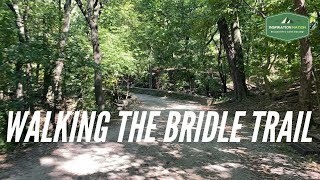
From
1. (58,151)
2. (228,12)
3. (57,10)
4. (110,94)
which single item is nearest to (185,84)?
(110,94)

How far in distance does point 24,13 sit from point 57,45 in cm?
187

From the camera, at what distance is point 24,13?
962 centimetres

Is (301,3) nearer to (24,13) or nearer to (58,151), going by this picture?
(58,151)

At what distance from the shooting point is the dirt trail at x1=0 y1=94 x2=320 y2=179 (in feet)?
19.0

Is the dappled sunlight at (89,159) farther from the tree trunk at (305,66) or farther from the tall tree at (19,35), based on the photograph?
the tree trunk at (305,66)

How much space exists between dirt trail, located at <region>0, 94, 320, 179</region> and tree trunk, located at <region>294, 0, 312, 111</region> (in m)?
1.37

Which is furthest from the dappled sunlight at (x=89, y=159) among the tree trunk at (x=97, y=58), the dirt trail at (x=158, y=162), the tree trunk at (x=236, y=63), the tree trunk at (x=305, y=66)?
the tree trunk at (x=236, y=63)

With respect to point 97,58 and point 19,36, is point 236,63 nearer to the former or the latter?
point 97,58

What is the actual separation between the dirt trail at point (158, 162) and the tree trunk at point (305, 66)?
4.50ft

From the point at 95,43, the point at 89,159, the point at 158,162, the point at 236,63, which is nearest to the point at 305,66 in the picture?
the point at 158,162

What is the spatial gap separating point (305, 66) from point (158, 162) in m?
4.37

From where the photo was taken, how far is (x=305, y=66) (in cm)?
767

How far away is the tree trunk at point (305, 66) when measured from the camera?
24.0 ft

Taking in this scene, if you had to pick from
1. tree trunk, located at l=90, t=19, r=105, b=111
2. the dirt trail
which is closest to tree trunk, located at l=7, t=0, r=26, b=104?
the dirt trail
